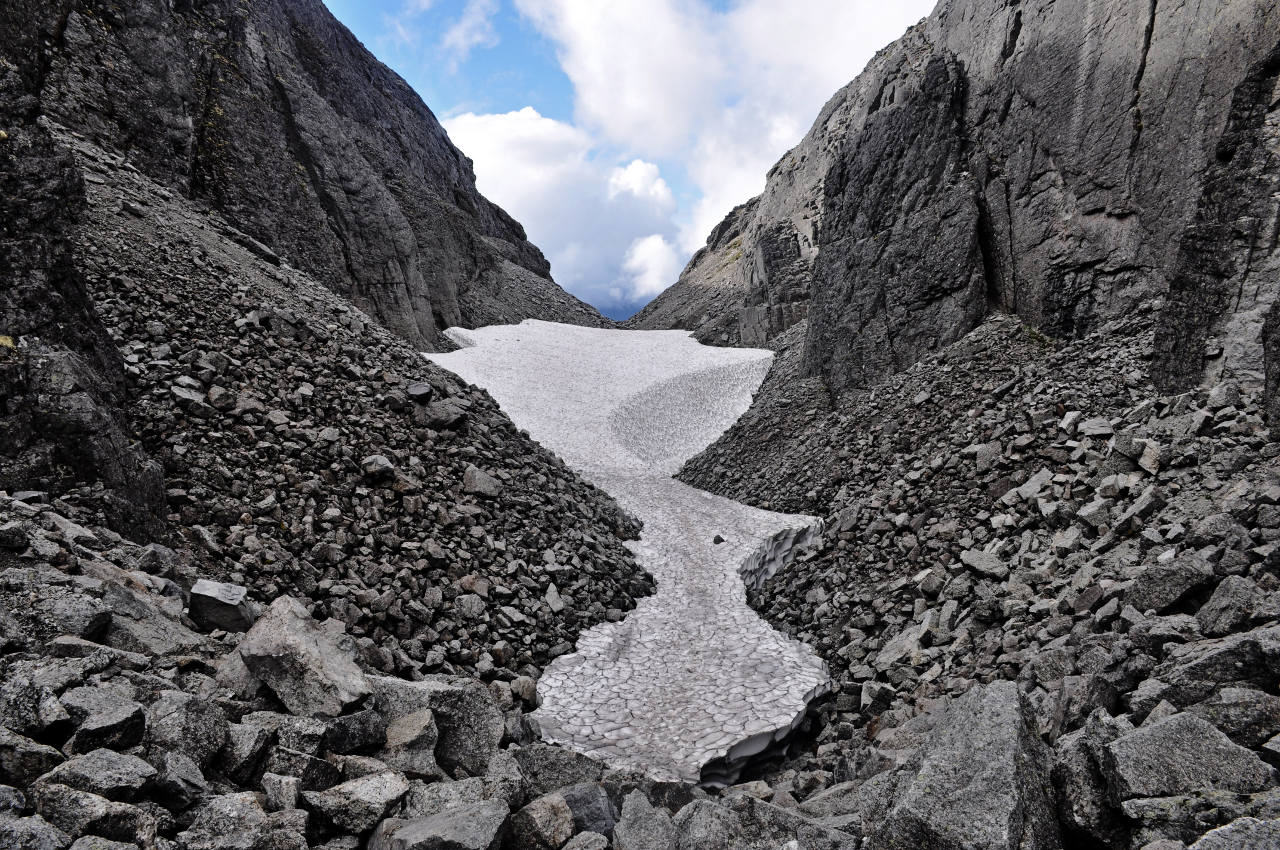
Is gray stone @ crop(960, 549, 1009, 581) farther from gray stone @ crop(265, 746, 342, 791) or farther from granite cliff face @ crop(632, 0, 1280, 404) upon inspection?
gray stone @ crop(265, 746, 342, 791)

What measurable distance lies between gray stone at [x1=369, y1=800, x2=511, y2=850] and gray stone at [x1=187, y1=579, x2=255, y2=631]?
420cm

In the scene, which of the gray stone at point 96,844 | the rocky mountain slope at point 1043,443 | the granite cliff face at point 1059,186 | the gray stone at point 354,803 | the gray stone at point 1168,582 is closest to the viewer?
the gray stone at point 96,844

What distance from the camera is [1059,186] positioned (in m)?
20.0

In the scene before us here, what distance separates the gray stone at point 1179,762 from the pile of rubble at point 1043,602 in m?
0.01

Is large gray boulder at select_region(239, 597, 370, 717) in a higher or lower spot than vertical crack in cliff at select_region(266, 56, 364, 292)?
lower

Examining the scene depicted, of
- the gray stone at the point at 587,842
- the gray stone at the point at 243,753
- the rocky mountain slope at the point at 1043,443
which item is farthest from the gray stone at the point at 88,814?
the rocky mountain slope at the point at 1043,443

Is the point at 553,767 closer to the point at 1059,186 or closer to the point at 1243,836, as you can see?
the point at 1243,836

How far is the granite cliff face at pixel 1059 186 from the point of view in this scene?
41.1ft

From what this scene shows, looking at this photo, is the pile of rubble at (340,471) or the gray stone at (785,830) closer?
the gray stone at (785,830)

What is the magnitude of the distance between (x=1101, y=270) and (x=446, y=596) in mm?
19592

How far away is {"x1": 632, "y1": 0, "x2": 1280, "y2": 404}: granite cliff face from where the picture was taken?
41.1ft

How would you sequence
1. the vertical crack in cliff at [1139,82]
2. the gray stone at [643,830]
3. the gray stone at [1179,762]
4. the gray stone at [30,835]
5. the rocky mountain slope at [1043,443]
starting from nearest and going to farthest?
the gray stone at [30,835] → the gray stone at [1179,762] → the rocky mountain slope at [1043,443] → the gray stone at [643,830] → the vertical crack in cliff at [1139,82]

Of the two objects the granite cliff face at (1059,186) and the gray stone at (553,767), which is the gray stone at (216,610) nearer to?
the gray stone at (553,767)

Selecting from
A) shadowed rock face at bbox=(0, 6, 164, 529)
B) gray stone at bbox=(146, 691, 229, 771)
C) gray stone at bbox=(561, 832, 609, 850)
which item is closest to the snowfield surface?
gray stone at bbox=(561, 832, 609, 850)
